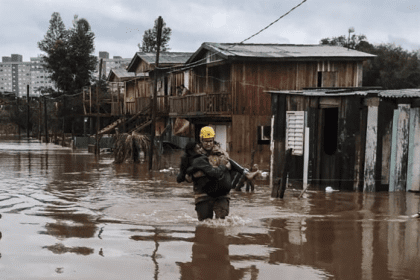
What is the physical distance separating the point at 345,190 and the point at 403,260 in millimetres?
7188

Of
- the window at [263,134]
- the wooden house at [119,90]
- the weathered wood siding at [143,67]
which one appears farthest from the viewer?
the wooden house at [119,90]

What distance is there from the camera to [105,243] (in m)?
7.94

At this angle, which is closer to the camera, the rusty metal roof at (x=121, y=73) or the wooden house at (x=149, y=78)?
the wooden house at (x=149, y=78)

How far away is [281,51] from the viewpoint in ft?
92.8

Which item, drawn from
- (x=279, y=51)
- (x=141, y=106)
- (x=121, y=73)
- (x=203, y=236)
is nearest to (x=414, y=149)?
A: (x=203, y=236)

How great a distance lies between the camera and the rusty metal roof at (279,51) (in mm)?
26500

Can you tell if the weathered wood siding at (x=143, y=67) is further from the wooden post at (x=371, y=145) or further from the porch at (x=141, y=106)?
the wooden post at (x=371, y=145)

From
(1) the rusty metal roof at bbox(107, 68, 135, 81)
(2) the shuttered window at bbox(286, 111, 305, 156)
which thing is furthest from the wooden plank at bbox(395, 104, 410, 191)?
(1) the rusty metal roof at bbox(107, 68, 135, 81)

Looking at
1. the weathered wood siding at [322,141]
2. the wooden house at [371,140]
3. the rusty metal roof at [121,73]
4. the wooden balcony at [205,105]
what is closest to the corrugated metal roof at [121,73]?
the rusty metal roof at [121,73]

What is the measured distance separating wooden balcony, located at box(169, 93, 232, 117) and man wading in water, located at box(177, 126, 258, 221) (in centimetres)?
1837

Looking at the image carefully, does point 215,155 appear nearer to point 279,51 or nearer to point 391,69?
point 279,51

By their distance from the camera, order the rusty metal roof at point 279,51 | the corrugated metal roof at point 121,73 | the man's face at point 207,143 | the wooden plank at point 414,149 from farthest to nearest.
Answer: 1. the corrugated metal roof at point 121,73
2. the rusty metal roof at point 279,51
3. the wooden plank at point 414,149
4. the man's face at point 207,143

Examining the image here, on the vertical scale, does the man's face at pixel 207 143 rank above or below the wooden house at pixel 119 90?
below

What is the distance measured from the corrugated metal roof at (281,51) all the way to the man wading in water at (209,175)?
57.6ft
